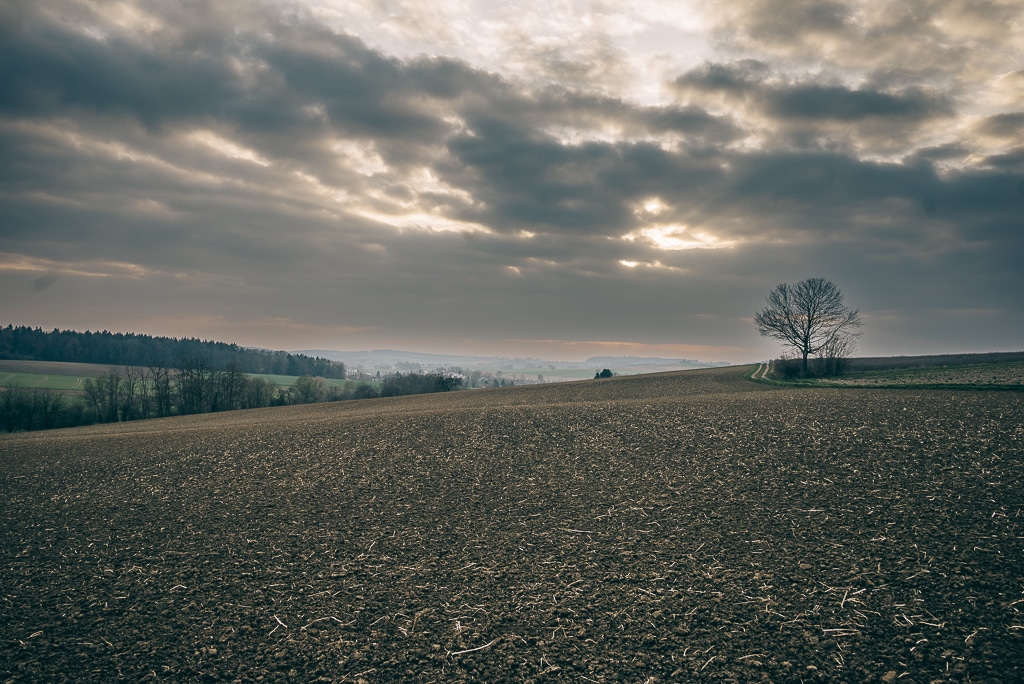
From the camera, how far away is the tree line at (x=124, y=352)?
144000mm

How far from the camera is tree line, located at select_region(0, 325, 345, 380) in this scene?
14400 centimetres

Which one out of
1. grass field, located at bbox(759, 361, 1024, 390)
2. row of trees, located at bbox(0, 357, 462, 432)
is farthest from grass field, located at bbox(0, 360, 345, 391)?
grass field, located at bbox(759, 361, 1024, 390)

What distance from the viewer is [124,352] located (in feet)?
490

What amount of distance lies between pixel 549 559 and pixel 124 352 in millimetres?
175553

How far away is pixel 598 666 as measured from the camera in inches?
339

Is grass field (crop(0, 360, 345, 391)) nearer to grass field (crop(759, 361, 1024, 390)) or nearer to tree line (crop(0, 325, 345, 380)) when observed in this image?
tree line (crop(0, 325, 345, 380))

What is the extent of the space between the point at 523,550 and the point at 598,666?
4.71 m

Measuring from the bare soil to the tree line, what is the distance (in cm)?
13227

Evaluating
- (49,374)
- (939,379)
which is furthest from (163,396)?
(939,379)

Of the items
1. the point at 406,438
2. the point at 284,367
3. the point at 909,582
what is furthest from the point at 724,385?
the point at 284,367

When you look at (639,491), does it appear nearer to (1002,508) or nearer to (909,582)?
(909,582)

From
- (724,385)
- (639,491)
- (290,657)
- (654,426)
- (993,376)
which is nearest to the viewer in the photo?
(290,657)

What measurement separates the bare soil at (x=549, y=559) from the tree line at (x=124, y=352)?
13227 centimetres

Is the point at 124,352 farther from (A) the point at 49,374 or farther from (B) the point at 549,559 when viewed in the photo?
(B) the point at 549,559
